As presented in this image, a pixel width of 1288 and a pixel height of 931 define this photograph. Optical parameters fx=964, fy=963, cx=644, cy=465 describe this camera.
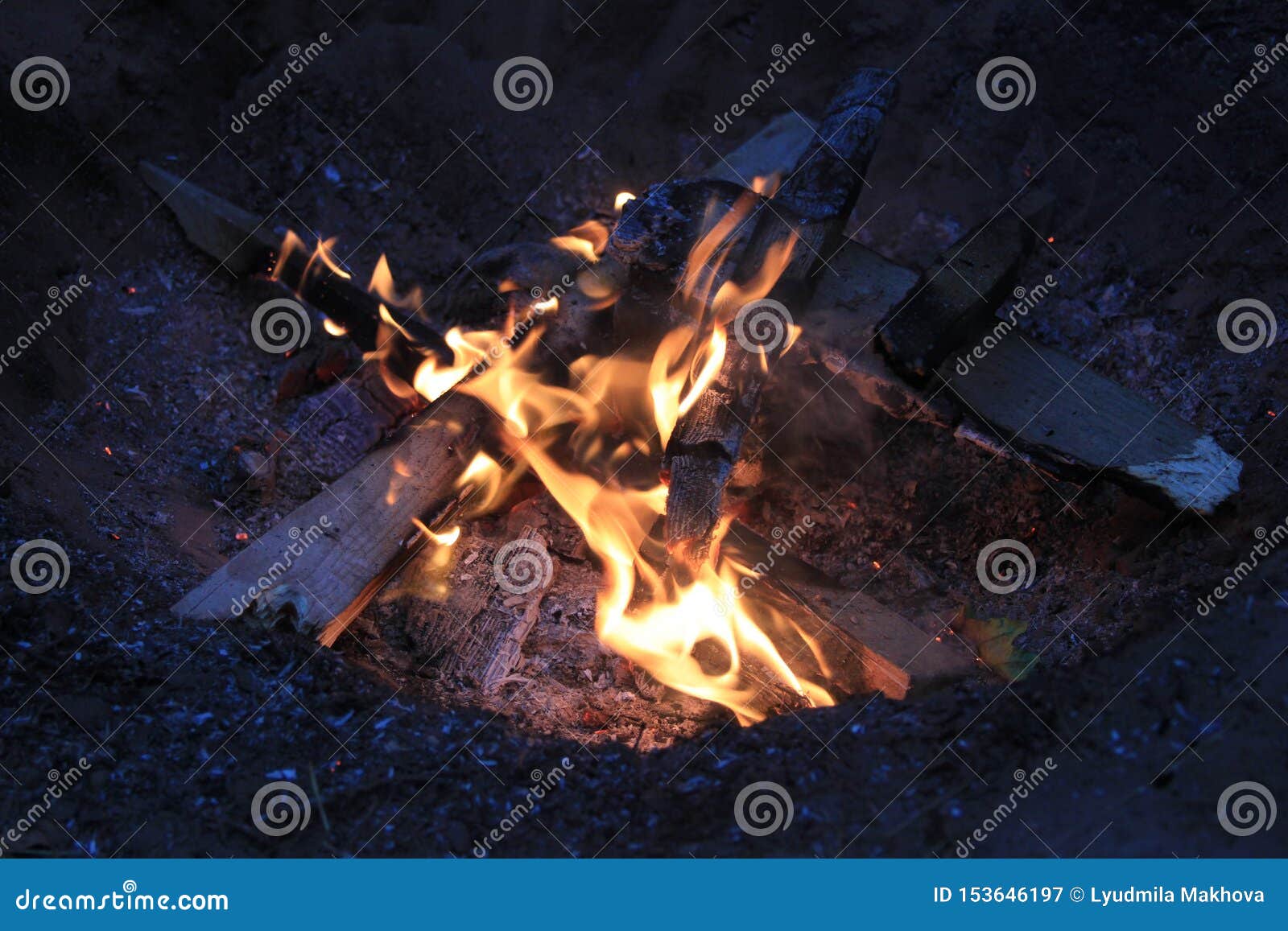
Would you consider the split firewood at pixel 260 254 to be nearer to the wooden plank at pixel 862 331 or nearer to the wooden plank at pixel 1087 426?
the wooden plank at pixel 862 331

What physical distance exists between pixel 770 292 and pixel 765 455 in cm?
71

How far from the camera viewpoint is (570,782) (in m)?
3.00

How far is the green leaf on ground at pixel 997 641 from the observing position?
3361mm

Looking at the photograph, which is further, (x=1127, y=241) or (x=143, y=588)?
(x=1127, y=241)

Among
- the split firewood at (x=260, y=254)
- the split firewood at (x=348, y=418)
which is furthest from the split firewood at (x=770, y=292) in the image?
the split firewood at (x=260, y=254)

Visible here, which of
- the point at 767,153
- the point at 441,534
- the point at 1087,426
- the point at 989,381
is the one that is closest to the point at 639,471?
the point at 441,534

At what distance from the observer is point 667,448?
3590mm

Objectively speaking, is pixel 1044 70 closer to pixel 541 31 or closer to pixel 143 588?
pixel 541 31

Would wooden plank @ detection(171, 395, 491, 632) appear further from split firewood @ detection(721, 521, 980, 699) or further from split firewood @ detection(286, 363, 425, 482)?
split firewood @ detection(721, 521, 980, 699)

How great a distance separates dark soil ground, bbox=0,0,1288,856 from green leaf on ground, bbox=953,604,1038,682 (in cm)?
7

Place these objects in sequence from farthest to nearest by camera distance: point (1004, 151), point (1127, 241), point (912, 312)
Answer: point (1004, 151) < point (1127, 241) < point (912, 312)

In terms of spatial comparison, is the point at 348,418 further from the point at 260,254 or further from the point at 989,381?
the point at 989,381

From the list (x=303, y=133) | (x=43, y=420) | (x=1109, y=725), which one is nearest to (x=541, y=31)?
(x=303, y=133)

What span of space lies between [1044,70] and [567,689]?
4.05 meters
